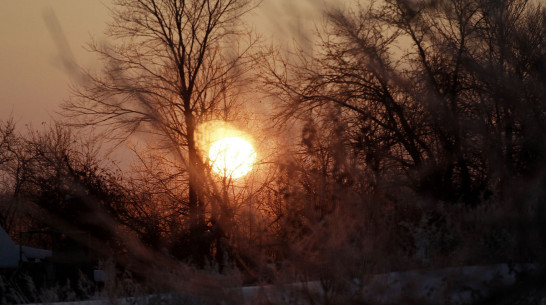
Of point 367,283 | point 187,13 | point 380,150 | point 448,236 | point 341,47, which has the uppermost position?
point 187,13

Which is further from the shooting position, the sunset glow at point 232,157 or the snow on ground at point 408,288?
the sunset glow at point 232,157

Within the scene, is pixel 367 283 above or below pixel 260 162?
below

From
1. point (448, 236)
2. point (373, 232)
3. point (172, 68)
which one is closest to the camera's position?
point (373, 232)

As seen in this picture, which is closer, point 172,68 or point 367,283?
point 367,283

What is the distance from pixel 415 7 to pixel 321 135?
373cm

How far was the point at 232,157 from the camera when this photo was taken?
19.2 metres

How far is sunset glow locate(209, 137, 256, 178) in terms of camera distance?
18578mm

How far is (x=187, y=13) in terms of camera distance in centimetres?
2320

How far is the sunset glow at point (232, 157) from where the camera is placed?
1858 centimetres

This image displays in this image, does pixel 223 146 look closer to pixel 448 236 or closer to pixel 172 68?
pixel 172 68

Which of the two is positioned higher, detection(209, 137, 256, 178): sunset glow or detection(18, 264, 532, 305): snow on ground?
detection(209, 137, 256, 178): sunset glow

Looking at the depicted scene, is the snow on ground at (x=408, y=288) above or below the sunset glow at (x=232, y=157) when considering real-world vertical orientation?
below

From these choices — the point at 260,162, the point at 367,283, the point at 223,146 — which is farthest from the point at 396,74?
the point at 367,283

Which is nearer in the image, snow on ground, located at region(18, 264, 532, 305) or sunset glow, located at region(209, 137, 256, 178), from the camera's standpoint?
snow on ground, located at region(18, 264, 532, 305)
